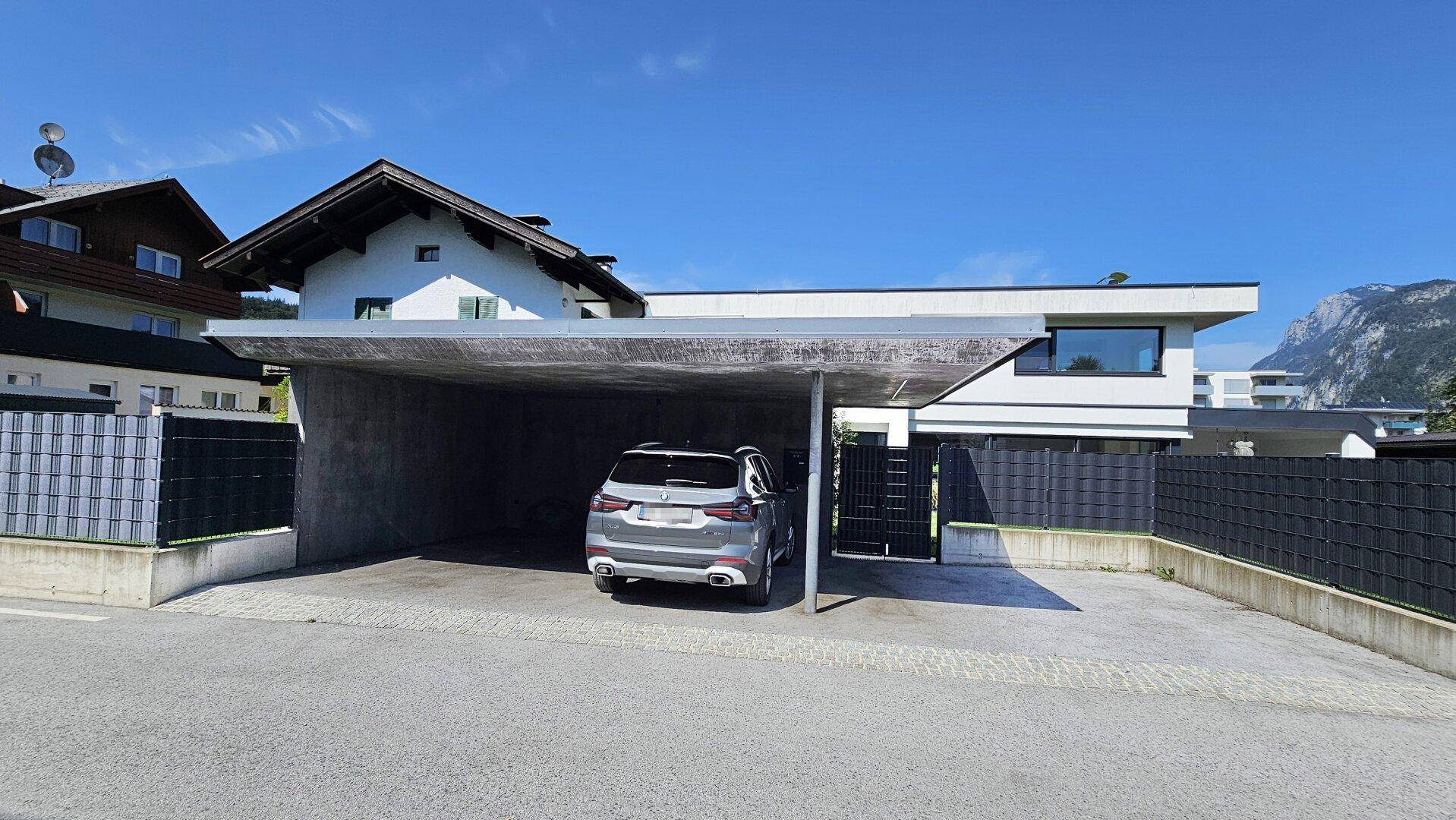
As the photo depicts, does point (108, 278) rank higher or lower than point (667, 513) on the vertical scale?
higher

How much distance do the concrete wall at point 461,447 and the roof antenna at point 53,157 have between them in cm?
2082

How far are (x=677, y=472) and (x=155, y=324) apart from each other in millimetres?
25038

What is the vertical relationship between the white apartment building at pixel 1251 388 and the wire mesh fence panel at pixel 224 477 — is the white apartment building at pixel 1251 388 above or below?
above

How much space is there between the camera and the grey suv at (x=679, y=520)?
738 cm

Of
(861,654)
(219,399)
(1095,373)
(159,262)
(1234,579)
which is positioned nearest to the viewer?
(861,654)

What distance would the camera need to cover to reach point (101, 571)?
7.62m

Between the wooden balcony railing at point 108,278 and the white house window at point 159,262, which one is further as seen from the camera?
the white house window at point 159,262

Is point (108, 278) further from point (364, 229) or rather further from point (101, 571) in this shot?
point (101, 571)

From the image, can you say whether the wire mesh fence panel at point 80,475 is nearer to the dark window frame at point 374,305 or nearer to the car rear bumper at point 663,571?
the car rear bumper at point 663,571

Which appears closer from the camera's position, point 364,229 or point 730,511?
point 730,511

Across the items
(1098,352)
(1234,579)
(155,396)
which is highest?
(1098,352)

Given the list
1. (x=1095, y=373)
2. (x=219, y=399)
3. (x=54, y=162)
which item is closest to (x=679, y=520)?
(x=1095, y=373)

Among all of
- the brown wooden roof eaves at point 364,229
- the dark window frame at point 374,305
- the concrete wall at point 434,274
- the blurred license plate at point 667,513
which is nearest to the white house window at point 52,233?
the brown wooden roof eaves at point 364,229

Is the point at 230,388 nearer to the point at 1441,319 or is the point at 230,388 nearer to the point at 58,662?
the point at 58,662
